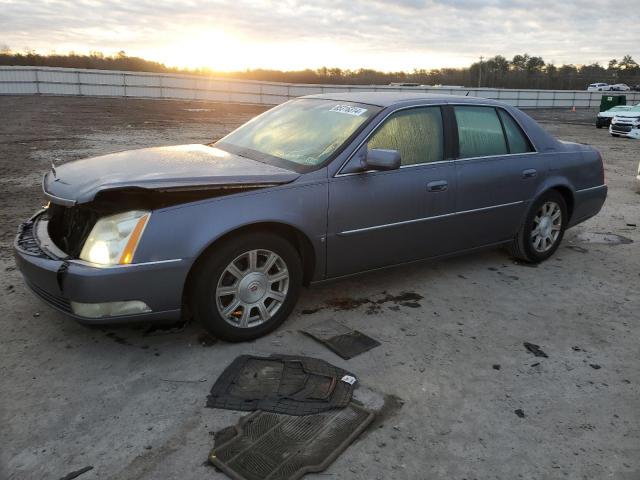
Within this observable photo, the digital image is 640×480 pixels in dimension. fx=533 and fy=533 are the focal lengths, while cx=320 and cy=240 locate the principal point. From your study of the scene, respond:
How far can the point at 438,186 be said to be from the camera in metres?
4.30

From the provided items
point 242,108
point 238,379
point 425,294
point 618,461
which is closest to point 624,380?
point 618,461

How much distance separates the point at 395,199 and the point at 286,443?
2.09m

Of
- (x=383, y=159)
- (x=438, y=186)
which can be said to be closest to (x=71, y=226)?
(x=383, y=159)

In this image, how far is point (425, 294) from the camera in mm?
4492

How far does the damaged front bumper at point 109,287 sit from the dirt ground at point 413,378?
0.36m

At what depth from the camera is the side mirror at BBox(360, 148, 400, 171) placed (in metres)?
3.72

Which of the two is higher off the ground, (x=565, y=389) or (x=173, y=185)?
(x=173, y=185)

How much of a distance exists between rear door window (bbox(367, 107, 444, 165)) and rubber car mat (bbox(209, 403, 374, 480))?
204 cm

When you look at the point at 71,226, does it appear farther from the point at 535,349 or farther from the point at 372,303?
the point at 535,349

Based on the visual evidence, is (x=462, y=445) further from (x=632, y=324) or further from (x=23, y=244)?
(x=23, y=244)

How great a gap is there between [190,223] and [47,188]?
1.09m

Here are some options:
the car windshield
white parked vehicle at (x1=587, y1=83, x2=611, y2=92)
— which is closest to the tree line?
white parked vehicle at (x1=587, y1=83, x2=611, y2=92)

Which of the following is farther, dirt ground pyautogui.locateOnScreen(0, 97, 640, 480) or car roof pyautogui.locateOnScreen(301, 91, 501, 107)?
car roof pyautogui.locateOnScreen(301, 91, 501, 107)

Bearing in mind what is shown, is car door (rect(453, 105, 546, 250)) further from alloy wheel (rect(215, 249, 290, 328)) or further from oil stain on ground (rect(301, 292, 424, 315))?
alloy wheel (rect(215, 249, 290, 328))
